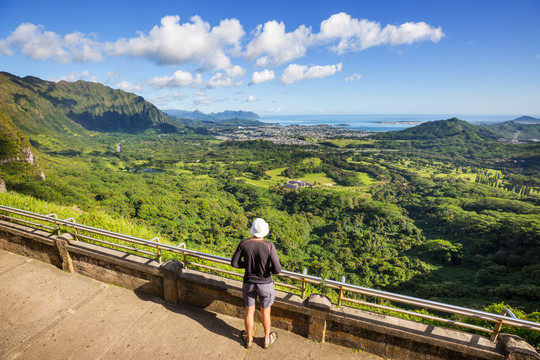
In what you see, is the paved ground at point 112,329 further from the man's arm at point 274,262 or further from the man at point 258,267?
the man's arm at point 274,262

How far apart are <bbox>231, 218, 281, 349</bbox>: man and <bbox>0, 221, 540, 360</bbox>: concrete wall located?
510 millimetres

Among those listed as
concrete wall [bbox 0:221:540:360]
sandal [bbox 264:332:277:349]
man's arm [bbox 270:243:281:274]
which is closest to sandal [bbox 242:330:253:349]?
sandal [bbox 264:332:277:349]

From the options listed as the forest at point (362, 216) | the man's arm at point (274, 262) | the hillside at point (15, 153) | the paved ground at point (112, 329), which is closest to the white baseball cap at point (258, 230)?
the man's arm at point (274, 262)

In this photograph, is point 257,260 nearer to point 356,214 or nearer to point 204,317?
point 204,317

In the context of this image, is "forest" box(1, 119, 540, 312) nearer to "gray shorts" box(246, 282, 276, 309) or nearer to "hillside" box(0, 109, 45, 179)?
"hillside" box(0, 109, 45, 179)

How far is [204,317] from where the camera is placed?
445cm

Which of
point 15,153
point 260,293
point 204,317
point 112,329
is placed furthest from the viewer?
point 15,153

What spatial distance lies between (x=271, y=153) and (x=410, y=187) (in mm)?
82933

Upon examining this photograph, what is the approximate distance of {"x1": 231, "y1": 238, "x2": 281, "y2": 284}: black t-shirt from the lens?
354 centimetres

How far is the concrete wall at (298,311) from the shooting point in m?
3.44

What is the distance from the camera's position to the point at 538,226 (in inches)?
1692

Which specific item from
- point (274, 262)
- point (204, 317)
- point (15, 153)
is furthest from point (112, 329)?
point (15, 153)

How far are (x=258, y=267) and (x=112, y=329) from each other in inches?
114

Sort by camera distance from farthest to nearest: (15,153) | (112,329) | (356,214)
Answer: (356,214) < (15,153) < (112,329)
